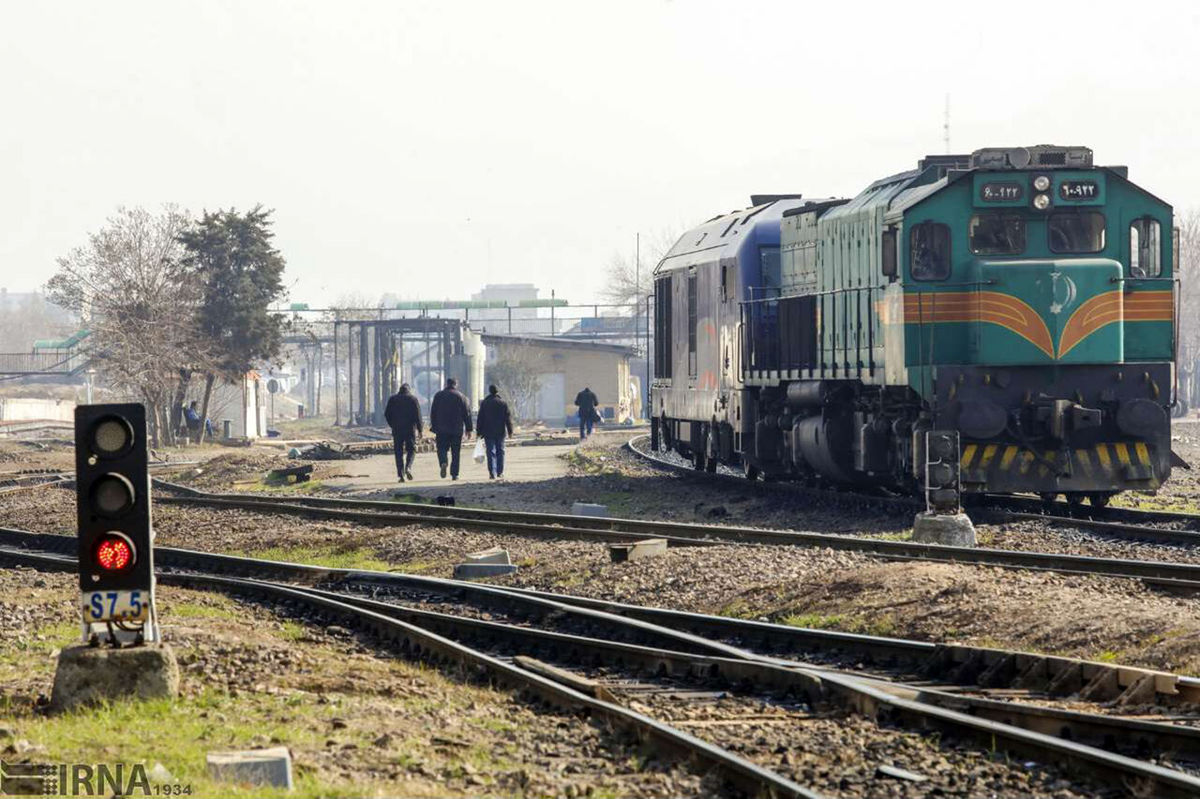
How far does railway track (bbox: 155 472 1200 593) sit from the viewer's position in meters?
13.5

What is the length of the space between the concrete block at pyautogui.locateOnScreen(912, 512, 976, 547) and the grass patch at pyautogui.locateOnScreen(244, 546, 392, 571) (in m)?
5.35

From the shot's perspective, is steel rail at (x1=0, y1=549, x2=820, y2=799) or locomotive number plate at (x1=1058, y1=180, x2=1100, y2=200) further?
locomotive number plate at (x1=1058, y1=180, x2=1100, y2=200)

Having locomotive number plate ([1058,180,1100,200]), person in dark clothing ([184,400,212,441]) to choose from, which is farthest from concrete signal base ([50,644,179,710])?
person in dark clothing ([184,400,212,441])

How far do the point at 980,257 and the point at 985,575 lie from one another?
6746 mm

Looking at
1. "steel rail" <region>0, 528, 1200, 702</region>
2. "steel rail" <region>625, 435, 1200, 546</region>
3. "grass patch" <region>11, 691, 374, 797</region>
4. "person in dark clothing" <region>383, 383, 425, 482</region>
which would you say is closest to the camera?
"grass patch" <region>11, 691, 374, 797</region>

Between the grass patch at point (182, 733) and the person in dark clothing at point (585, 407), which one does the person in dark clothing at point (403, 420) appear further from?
the grass patch at point (182, 733)

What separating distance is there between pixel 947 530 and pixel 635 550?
115 inches

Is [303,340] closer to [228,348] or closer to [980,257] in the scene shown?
[228,348]

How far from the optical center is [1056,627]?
10.7 m

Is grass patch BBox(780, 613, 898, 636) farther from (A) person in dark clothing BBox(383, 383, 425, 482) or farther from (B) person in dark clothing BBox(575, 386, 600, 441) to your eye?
(B) person in dark clothing BBox(575, 386, 600, 441)

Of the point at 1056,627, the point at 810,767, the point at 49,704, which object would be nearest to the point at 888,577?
the point at 1056,627

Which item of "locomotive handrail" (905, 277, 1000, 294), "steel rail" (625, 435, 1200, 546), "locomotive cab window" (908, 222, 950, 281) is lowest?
"steel rail" (625, 435, 1200, 546)

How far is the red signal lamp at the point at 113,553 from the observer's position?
27.4ft

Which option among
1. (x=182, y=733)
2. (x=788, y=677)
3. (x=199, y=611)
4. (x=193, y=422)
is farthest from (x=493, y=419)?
(x=193, y=422)
